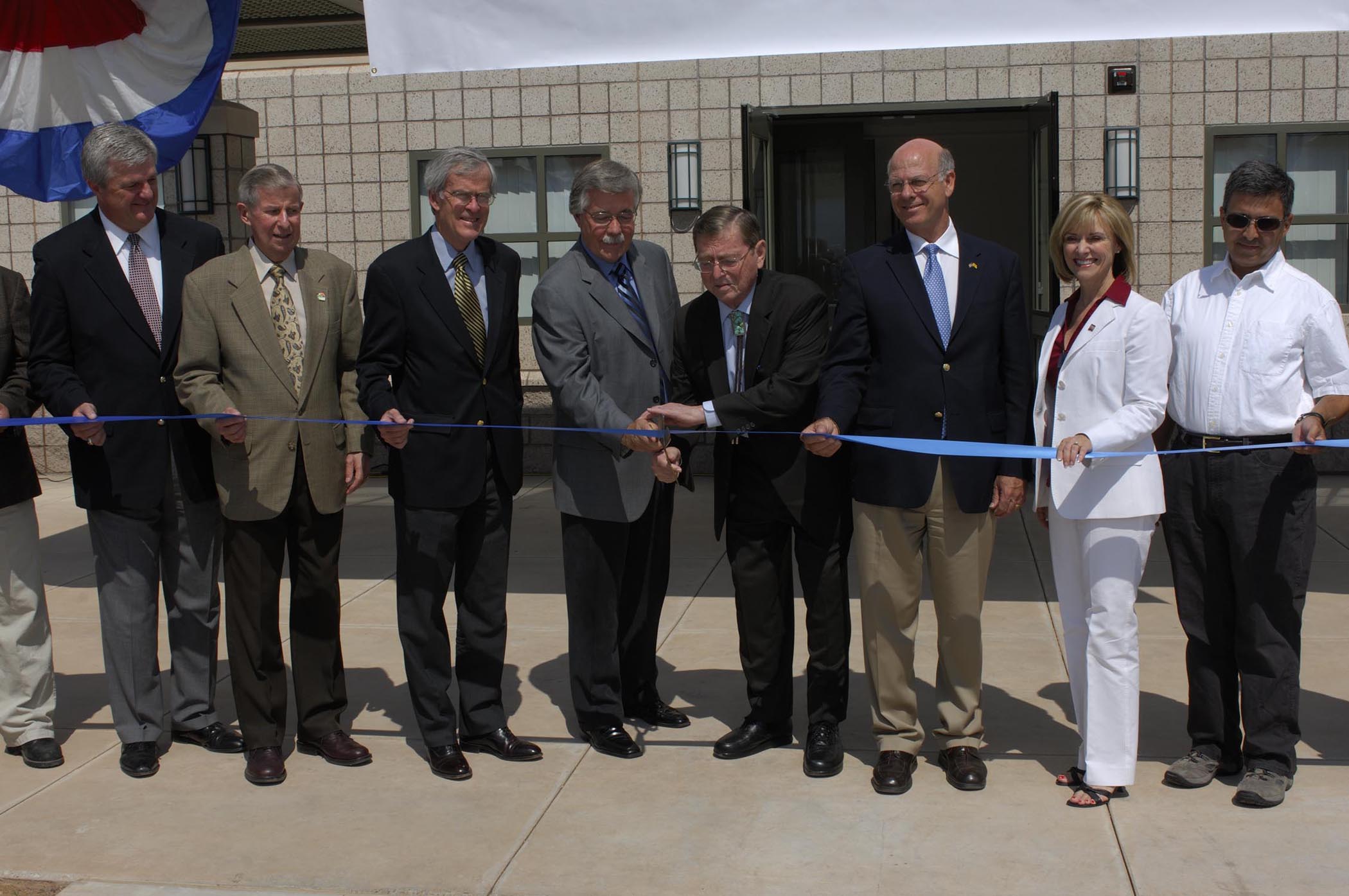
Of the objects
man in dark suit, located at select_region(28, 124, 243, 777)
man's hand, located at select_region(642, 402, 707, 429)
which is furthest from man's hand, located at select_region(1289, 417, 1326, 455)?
man in dark suit, located at select_region(28, 124, 243, 777)

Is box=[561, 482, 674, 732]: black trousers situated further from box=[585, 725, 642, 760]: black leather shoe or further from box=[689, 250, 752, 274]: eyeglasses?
box=[689, 250, 752, 274]: eyeglasses

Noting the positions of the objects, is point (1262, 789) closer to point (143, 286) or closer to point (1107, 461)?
point (1107, 461)

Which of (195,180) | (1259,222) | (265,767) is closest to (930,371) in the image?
(1259,222)

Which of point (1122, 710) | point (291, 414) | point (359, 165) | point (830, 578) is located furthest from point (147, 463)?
point (359, 165)

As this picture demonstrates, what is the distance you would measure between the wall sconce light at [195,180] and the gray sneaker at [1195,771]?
902cm

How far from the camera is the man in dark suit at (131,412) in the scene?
4496 mm

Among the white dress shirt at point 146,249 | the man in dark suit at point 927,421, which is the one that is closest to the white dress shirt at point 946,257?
the man in dark suit at point 927,421

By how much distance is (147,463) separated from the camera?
4.59 metres

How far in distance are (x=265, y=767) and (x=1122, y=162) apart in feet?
26.3

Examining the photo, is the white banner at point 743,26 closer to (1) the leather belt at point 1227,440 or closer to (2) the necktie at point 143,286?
(2) the necktie at point 143,286

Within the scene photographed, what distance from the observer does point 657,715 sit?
500 centimetres

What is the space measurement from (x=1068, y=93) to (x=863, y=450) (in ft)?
22.3

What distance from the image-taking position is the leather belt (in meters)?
4.05

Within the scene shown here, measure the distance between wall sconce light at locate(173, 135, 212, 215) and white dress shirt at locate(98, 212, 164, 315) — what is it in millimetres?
6519
